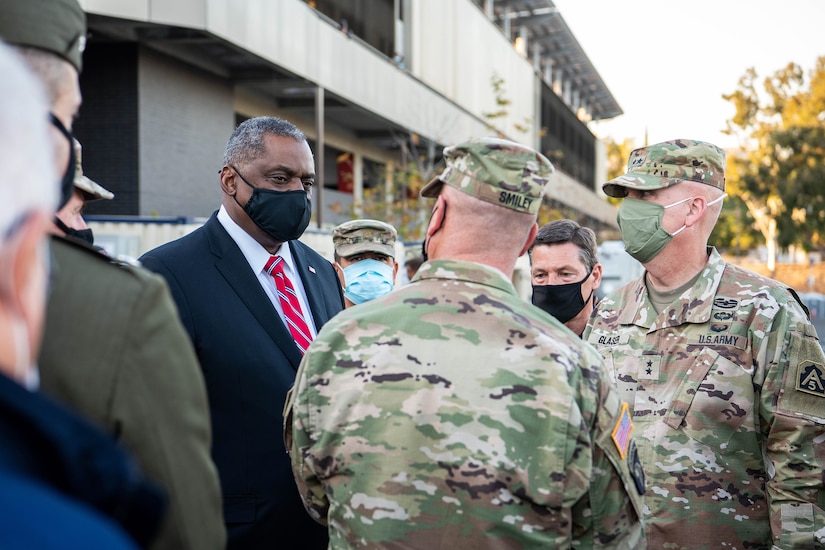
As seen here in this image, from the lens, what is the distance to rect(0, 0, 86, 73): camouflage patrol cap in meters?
1.36

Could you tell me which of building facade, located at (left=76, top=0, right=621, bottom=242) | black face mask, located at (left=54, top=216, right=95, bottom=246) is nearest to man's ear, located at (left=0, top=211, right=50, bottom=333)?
black face mask, located at (left=54, top=216, right=95, bottom=246)

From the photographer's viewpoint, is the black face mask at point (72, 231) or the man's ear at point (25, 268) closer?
the man's ear at point (25, 268)

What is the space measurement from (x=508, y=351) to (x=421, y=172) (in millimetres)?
16555

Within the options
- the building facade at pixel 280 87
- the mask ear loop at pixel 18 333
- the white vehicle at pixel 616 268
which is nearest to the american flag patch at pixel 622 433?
the mask ear loop at pixel 18 333

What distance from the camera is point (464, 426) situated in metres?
2.02

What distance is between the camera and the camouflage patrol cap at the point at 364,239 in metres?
5.35

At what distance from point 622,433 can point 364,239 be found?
3430 mm

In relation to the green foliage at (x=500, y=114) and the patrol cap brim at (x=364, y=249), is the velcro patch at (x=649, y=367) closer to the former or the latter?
the patrol cap brim at (x=364, y=249)

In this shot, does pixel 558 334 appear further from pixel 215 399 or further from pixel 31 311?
pixel 31 311

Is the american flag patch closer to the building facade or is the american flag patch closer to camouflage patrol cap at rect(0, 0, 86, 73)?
camouflage patrol cap at rect(0, 0, 86, 73)

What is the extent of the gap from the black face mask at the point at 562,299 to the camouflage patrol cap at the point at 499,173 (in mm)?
2050

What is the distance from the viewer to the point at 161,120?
44.7 feet

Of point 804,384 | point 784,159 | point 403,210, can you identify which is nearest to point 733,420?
point 804,384

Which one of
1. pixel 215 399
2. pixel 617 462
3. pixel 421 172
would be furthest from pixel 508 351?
pixel 421 172
